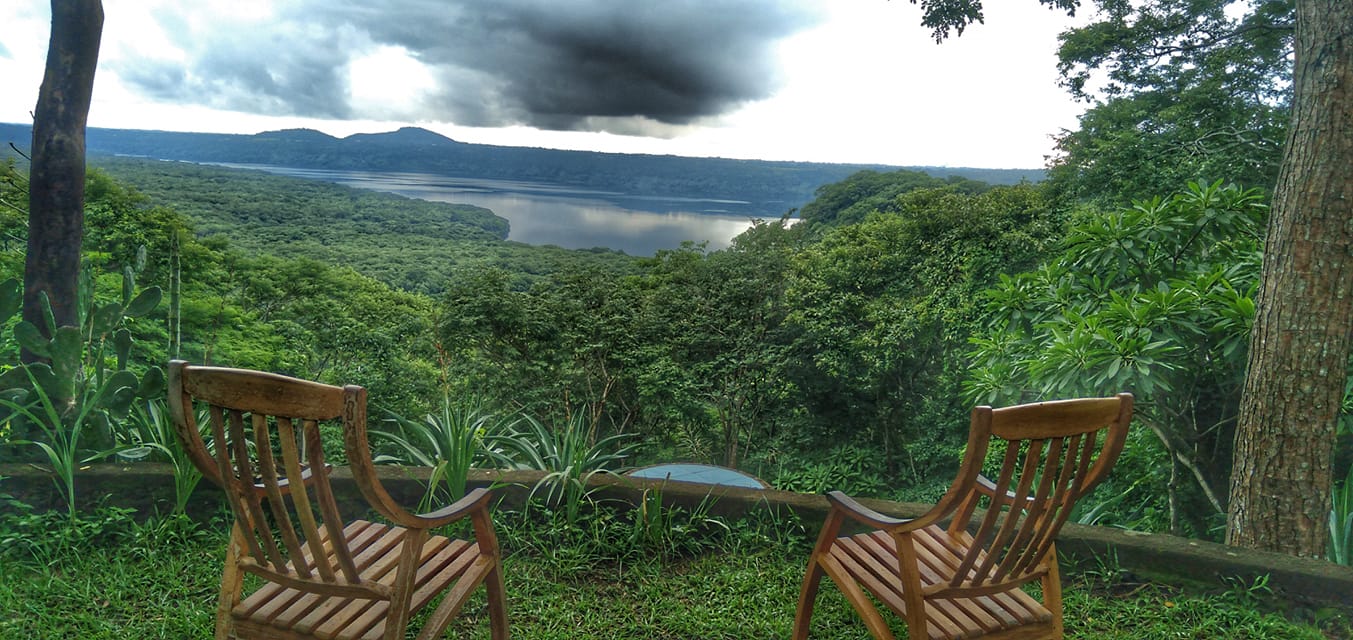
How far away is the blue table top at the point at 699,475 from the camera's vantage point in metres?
2.71

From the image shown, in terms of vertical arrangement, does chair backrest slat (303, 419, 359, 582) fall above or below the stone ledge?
above

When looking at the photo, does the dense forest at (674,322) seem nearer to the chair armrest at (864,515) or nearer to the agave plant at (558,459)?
the agave plant at (558,459)

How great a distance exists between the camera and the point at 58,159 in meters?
2.77

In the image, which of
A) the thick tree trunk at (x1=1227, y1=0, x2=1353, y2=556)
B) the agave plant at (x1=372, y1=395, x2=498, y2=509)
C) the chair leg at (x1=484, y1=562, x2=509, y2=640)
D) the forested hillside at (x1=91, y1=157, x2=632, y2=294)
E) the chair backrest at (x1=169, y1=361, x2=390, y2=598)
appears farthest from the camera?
the forested hillside at (x1=91, y1=157, x2=632, y2=294)

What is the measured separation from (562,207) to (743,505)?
49.4 ft

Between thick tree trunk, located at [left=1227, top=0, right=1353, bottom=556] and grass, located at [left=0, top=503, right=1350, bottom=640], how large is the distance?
1.39 feet

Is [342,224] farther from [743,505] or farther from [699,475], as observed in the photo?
[743,505]

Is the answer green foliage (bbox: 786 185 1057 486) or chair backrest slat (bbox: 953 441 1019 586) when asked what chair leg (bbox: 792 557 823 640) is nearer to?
chair backrest slat (bbox: 953 441 1019 586)

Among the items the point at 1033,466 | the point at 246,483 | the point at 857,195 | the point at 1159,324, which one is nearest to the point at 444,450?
the point at 246,483

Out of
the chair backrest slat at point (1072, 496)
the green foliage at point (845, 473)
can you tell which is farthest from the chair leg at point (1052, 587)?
the green foliage at point (845, 473)

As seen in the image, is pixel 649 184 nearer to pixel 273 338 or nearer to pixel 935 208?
pixel 935 208

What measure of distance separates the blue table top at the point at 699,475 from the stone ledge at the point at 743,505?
310 mm

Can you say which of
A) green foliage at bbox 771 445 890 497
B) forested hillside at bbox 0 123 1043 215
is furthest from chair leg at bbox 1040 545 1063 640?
forested hillside at bbox 0 123 1043 215

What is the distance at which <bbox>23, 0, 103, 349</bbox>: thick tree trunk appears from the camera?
2744 millimetres
